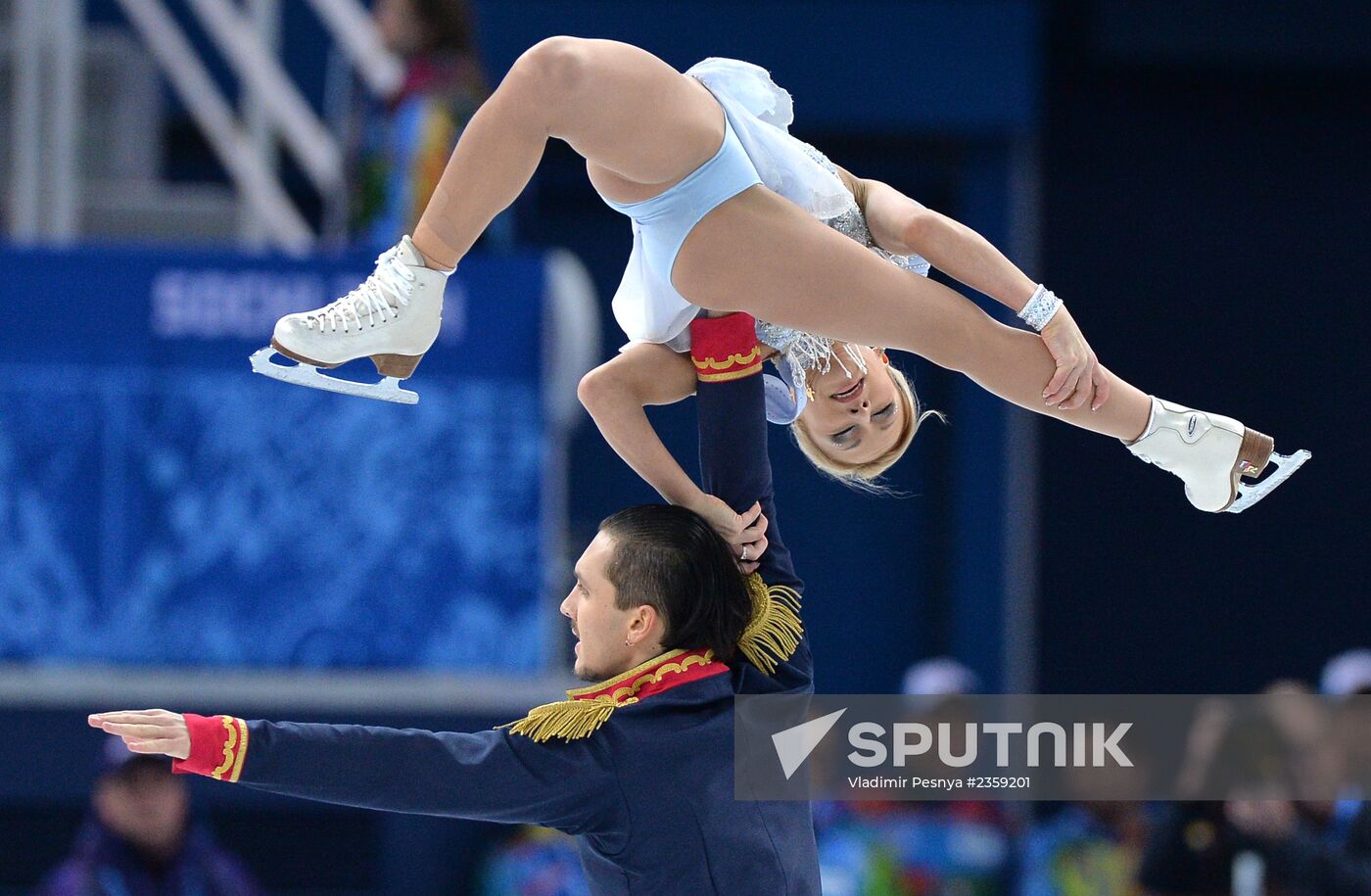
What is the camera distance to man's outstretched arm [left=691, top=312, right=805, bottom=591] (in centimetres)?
301

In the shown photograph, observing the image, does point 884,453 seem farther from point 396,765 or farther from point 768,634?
point 396,765

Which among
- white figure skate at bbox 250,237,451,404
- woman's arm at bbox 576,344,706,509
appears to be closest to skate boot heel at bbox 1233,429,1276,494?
woman's arm at bbox 576,344,706,509

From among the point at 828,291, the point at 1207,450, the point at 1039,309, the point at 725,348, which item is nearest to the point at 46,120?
the point at 725,348

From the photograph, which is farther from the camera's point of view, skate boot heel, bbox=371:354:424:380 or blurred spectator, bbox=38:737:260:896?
blurred spectator, bbox=38:737:260:896

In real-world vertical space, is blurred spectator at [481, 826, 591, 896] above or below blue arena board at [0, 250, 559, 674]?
below

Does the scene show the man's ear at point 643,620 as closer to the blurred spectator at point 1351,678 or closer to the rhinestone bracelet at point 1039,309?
the rhinestone bracelet at point 1039,309

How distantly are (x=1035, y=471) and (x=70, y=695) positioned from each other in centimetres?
418

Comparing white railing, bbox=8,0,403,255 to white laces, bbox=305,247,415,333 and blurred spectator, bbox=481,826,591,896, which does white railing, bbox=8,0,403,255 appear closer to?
blurred spectator, bbox=481,826,591,896

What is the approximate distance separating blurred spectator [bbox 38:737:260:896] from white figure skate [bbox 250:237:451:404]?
2545 millimetres

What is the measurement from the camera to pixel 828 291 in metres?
2.85

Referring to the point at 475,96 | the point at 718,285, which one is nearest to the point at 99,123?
the point at 475,96

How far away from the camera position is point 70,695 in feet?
16.7

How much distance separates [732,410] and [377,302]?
607 mm

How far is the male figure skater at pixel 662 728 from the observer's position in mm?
2727
